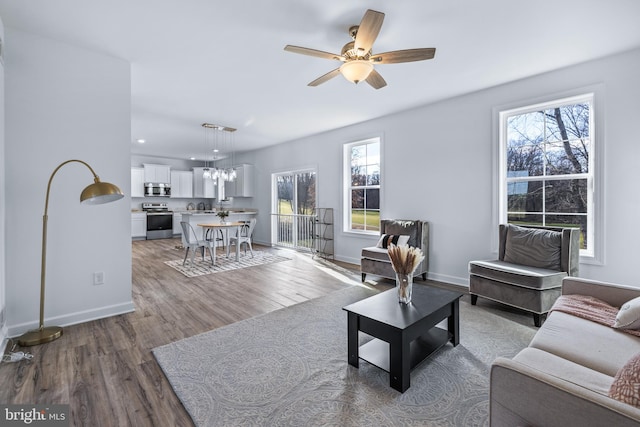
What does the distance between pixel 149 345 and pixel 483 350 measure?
276 cm

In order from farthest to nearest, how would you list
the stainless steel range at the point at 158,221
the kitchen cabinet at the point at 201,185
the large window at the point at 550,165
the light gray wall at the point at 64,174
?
the kitchen cabinet at the point at 201,185 < the stainless steel range at the point at 158,221 < the large window at the point at 550,165 < the light gray wall at the point at 64,174

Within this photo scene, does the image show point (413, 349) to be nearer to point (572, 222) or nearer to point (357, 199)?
point (572, 222)

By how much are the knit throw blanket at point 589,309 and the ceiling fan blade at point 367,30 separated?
2.33m

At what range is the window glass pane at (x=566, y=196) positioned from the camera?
3.31 m

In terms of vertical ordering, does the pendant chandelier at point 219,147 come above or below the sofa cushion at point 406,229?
above

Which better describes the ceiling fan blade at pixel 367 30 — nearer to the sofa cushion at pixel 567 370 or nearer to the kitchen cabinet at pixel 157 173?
the sofa cushion at pixel 567 370

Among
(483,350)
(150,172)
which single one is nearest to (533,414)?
(483,350)

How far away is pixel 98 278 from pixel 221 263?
269 centimetres

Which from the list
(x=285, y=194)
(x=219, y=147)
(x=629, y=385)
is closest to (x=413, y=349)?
(x=629, y=385)

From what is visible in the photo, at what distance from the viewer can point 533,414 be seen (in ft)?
3.46

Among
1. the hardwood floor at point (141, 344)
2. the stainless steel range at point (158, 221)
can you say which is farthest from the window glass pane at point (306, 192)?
the stainless steel range at point (158, 221)

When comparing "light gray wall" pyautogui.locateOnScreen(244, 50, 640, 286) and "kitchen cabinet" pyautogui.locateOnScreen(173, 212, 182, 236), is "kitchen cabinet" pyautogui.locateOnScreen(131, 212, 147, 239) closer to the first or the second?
"kitchen cabinet" pyautogui.locateOnScreen(173, 212, 182, 236)

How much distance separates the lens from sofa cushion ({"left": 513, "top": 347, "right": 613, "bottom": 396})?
1232mm

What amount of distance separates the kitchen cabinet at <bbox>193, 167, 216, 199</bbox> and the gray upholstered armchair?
28.6ft
